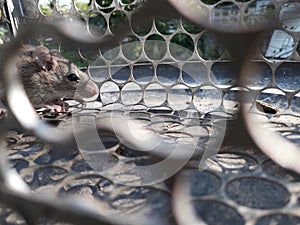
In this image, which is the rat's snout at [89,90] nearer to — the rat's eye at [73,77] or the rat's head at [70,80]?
the rat's head at [70,80]

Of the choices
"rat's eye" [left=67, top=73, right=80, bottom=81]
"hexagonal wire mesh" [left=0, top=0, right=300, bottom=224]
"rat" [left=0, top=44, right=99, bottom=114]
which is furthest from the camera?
"rat's eye" [left=67, top=73, right=80, bottom=81]

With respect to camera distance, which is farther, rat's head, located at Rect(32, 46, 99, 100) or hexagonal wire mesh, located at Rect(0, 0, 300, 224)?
rat's head, located at Rect(32, 46, 99, 100)

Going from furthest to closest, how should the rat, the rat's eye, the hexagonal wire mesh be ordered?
the rat's eye < the rat < the hexagonal wire mesh

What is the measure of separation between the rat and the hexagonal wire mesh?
0.07 metres

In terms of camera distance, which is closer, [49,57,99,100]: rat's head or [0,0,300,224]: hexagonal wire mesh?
[0,0,300,224]: hexagonal wire mesh

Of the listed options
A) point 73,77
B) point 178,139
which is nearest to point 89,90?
point 73,77

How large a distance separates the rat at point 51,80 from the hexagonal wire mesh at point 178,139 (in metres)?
0.07

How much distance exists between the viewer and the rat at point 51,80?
1.82 metres

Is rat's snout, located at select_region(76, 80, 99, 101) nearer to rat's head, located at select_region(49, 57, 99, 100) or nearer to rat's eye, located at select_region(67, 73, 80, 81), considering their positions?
rat's head, located at select_region(49, 57, 99, 100)

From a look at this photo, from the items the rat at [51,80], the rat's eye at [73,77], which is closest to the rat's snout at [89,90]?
the rat at [51,80]

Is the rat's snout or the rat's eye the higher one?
the rat's eye

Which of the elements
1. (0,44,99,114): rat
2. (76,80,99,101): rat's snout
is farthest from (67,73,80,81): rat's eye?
(76,80,99,101): rat's snout

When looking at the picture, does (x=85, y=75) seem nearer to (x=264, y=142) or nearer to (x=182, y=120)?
(x=182, y=120)

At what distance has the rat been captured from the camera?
1.82 m
